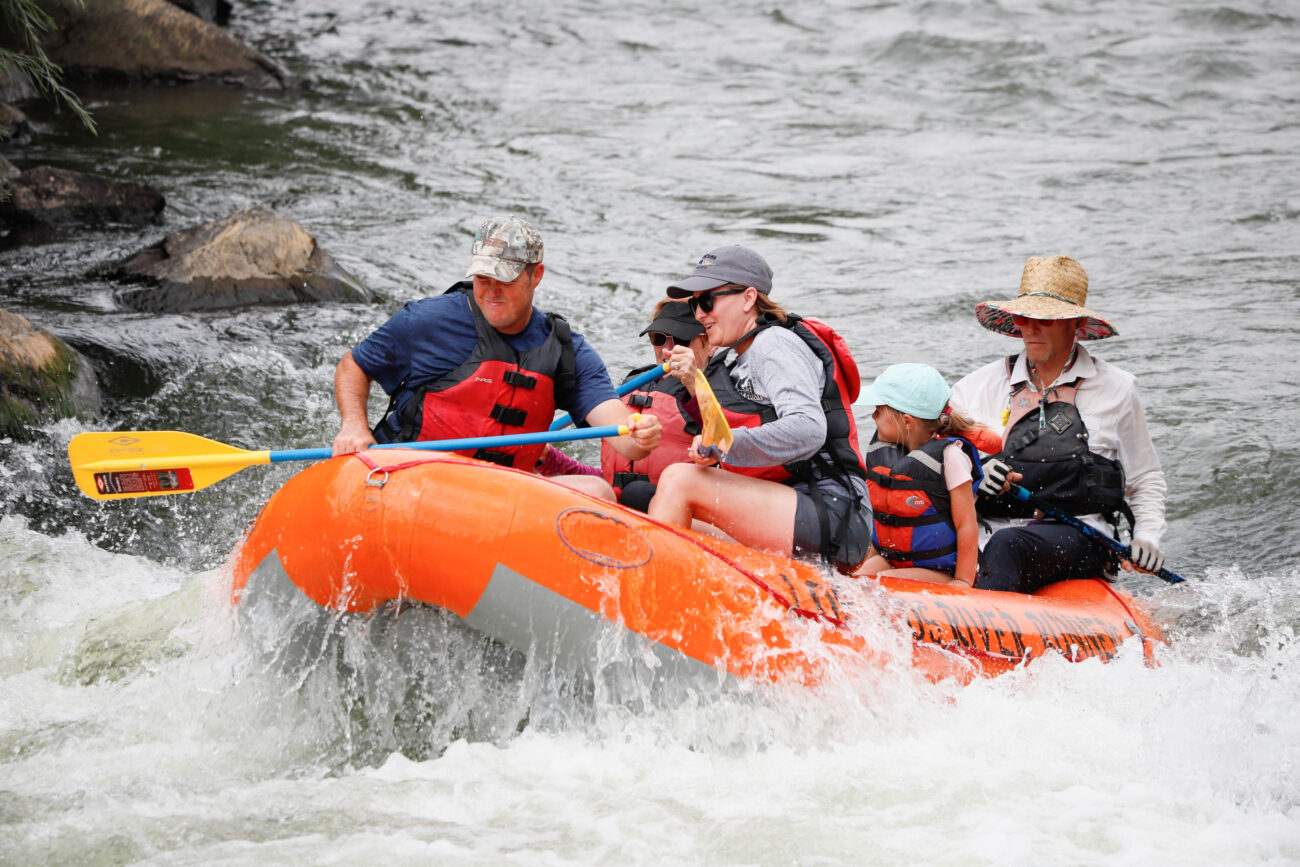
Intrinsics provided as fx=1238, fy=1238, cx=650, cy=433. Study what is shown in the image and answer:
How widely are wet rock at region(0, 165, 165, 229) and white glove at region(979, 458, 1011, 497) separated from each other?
6343 mm

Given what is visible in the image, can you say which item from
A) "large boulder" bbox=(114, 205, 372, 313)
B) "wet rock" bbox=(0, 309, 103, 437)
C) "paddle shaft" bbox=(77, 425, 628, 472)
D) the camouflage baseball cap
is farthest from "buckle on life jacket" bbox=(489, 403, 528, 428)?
"large boulder" bbox=(114, 205, 372, 313)

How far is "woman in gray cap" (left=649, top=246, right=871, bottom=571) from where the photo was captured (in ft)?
11.2

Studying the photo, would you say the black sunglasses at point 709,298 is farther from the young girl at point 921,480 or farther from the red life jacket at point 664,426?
the young girl at point 921,480

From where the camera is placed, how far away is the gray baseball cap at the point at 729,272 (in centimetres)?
349

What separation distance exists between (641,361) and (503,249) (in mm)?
3286

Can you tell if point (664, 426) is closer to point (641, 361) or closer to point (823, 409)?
point (823, 409)

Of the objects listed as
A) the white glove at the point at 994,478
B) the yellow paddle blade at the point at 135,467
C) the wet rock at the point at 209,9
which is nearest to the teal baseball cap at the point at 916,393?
the white glove at the point at 994,478

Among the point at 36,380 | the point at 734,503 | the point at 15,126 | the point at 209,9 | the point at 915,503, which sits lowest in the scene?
the point at 36,380

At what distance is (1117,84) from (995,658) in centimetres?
1106

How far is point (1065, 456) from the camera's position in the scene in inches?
161

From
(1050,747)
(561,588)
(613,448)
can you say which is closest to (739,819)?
(561,588)

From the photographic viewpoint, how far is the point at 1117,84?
1294 centimetres

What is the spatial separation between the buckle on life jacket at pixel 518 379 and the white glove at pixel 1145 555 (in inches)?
80.8

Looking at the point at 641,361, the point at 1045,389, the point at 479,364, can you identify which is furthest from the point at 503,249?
the point at 641,361
